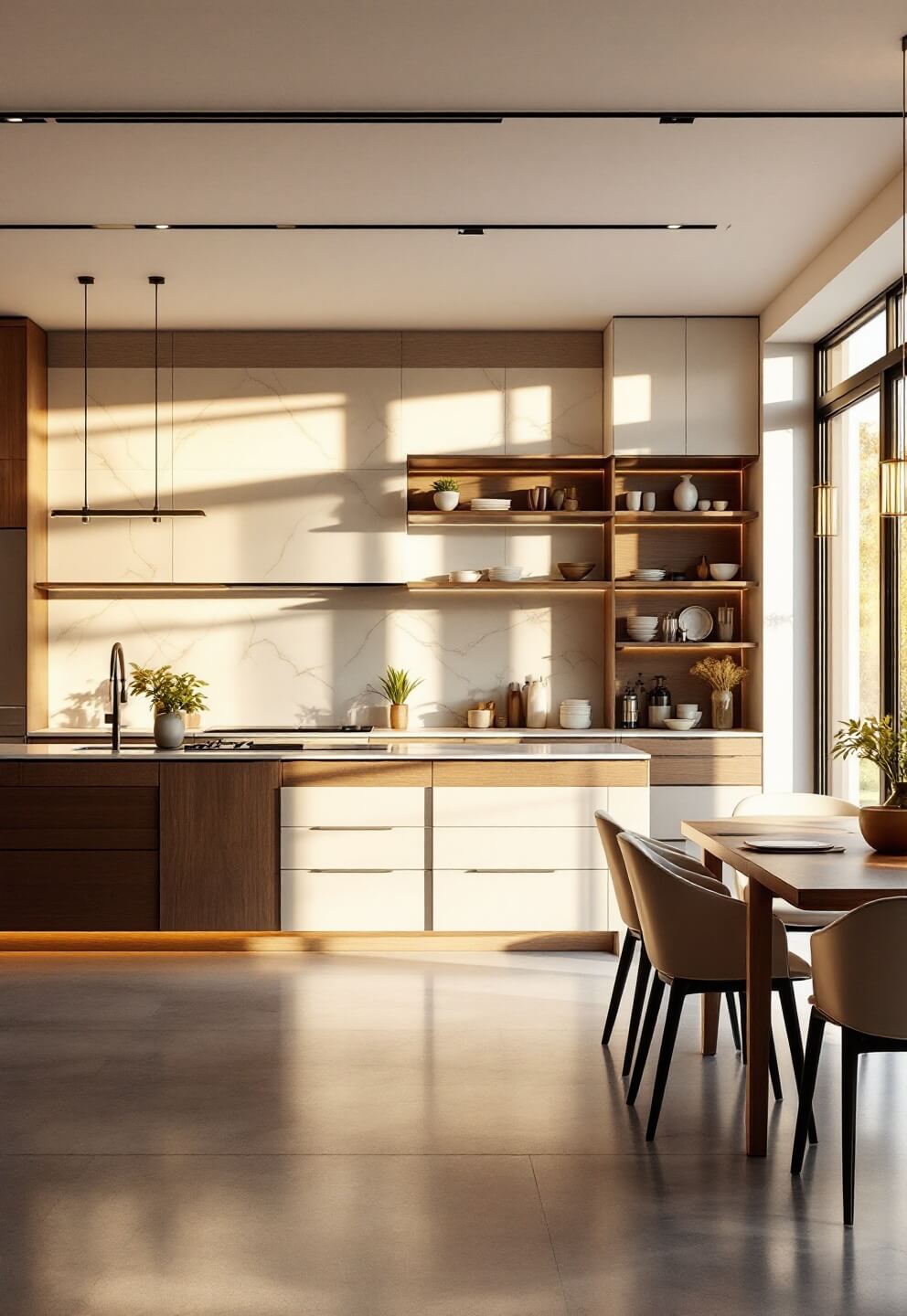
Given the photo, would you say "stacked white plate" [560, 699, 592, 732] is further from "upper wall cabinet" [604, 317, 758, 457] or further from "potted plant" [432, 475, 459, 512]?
"upper wall cabinet" [604, 317, 758, 457]

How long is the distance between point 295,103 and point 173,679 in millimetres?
2575

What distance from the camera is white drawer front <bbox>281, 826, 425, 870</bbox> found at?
5.20m

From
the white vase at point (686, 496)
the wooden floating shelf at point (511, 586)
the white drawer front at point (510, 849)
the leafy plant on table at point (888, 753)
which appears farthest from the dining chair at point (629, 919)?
the white vase at point (686, 496)

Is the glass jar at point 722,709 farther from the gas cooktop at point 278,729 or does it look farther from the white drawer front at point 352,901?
the white drawer front at point 352,901

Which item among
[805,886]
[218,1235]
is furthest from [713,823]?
[218,1235]

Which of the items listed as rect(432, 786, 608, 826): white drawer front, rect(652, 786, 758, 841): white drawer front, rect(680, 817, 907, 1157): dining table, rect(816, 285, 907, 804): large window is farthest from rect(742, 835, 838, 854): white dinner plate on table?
rect(652, 786, 758, 841): white drawer front

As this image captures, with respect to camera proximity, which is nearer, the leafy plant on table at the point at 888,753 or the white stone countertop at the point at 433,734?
the leafy plant on table at the point at 888,753

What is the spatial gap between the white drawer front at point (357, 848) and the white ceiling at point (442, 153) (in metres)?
2.57

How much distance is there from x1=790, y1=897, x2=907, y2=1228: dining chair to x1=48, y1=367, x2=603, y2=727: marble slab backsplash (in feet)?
14.5

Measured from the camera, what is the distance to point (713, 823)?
3971mm

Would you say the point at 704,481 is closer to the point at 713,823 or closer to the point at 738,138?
the point at 738,138

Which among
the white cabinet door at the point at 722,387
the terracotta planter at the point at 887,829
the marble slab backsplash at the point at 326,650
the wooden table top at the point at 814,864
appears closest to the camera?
the wooden table top at the point at 814,864

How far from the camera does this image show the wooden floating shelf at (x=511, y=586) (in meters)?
6.86

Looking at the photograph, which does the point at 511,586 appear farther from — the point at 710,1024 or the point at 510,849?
the point at 710,1024
